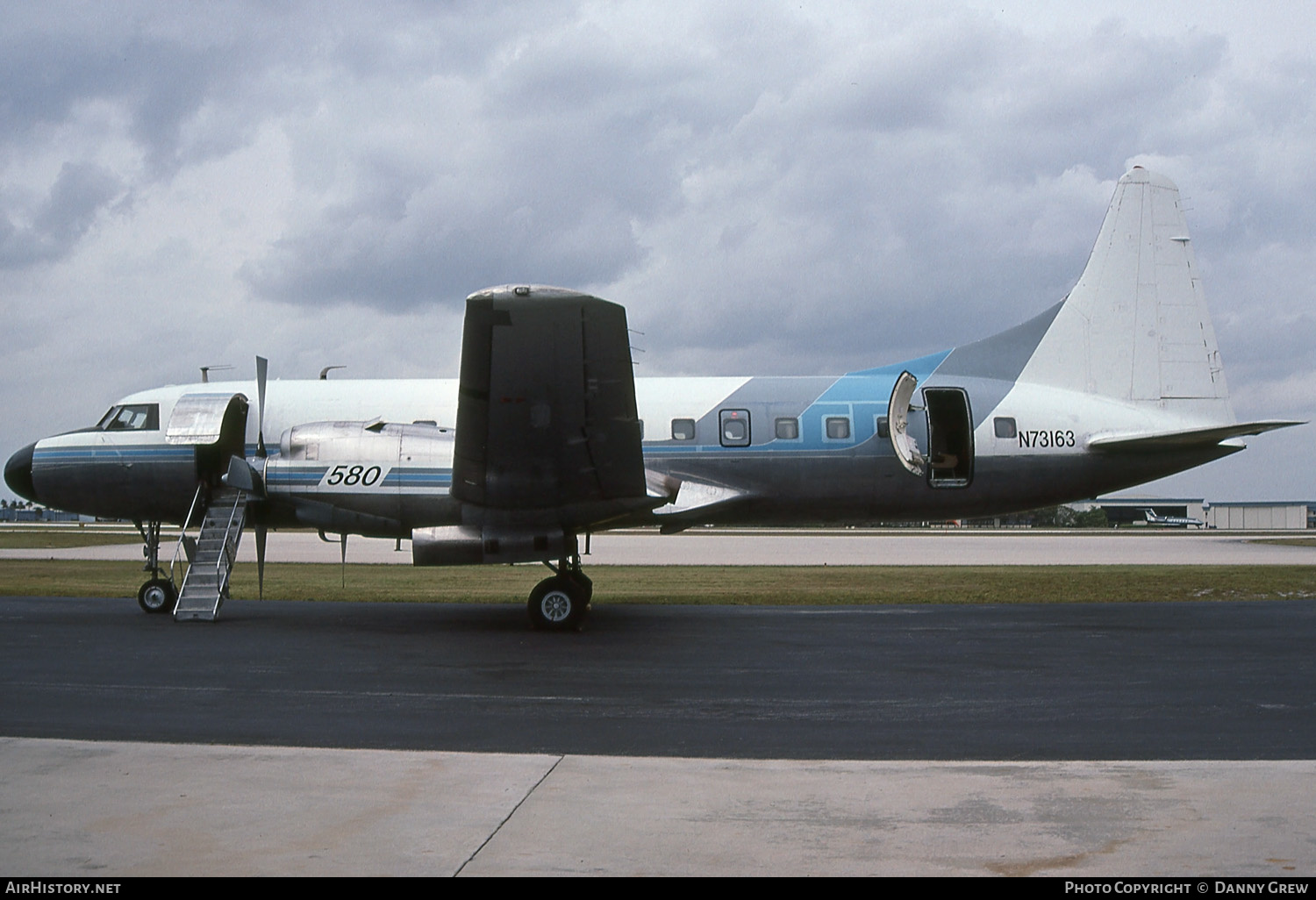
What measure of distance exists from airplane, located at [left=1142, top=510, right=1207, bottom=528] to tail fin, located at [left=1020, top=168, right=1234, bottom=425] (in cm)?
10347

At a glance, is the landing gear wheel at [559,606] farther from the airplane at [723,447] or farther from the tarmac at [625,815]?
the tarmac at [625,815]

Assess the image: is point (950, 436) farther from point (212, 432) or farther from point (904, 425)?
point (212, 432)

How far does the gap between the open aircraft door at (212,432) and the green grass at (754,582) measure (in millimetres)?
4491

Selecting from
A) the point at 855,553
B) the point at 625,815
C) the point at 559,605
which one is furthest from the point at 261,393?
the point at 855,553

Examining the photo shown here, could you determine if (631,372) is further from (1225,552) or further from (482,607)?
(1225,552)

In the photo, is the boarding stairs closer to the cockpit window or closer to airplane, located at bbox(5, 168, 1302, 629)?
airplane, located at bbox(5, 168, 1302, 629)

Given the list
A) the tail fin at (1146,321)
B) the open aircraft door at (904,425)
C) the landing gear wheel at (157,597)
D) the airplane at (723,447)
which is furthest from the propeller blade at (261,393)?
the tail fin at (1146,321)

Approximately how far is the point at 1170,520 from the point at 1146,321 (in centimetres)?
11876

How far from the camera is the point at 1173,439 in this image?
17.1 metres

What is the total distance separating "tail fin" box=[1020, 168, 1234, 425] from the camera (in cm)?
1817

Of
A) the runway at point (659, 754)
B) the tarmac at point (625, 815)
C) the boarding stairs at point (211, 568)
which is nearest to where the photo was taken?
the tarmac at point (625, 815)

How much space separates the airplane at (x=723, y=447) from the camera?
15070 millimetres

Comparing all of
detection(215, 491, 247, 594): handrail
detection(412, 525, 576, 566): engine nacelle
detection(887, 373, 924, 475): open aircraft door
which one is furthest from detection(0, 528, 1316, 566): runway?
detection(412, 525, 576, 566): engine nacelle

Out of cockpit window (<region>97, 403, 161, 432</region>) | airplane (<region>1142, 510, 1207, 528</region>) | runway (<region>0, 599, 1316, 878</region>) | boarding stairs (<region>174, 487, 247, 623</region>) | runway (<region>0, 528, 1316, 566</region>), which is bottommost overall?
airplane (<region>1142, 510, 1207, 528</region>)
